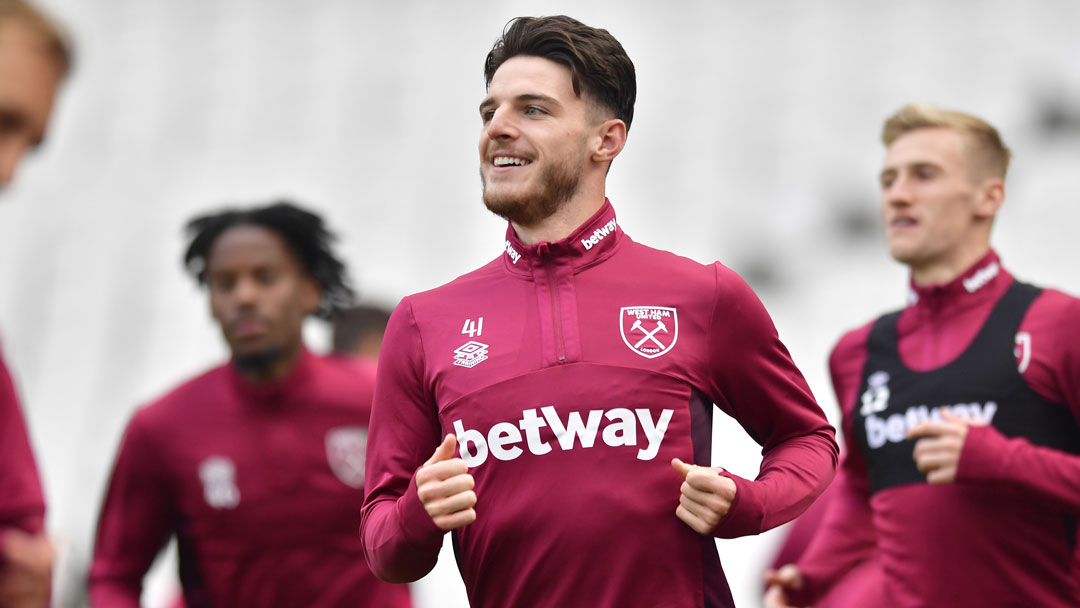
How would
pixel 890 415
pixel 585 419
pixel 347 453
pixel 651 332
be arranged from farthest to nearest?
pixel 347 453, pixel 890 415, pixel 651 332, pixel 585 419

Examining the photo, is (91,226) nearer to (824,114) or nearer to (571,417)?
(824,114)

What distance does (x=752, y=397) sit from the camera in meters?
3.25

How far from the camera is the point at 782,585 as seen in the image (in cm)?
433

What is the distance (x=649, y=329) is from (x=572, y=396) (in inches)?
10.0

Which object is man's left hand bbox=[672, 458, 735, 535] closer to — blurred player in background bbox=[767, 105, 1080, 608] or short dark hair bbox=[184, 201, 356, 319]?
blurred player in background bbox=[767, 105, 1080, 608]

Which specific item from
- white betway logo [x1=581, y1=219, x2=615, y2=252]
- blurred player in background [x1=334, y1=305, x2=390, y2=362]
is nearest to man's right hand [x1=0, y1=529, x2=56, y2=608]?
white betway logo [x1=581, y1=219, x2=615, y2=252]

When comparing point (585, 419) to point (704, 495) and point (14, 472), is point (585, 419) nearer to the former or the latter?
point (704, 495)

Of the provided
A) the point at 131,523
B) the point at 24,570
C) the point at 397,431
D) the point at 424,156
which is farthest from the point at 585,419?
the point at 424,156

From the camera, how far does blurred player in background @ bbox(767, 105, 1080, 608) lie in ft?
12.7

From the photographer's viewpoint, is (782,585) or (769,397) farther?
(782,585)

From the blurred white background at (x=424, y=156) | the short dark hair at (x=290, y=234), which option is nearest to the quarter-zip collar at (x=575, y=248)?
the short dark hair at (x=290, y=234)

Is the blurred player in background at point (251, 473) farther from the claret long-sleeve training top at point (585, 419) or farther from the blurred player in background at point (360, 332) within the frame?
the blurred player in background at point (360, 332)

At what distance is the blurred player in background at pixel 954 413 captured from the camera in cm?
387

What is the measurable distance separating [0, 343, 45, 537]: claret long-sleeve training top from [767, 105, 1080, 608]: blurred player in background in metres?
2.28
